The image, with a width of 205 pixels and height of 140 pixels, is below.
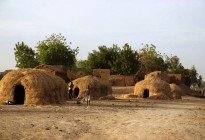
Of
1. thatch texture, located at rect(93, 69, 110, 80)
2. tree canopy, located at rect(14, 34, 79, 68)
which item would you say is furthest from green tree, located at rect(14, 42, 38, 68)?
thatch texture, located at rect(93, 69, 110, 80)

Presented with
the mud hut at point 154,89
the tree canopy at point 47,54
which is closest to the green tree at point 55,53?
the tree canopy at point 47,54

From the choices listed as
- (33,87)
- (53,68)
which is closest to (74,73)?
(53,68)

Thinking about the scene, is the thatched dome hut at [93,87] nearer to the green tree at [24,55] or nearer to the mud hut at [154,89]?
the mud hut at [154,89]

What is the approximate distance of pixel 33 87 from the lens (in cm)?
2450

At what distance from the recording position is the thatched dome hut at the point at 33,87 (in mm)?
24500

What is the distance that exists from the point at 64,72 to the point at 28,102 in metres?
29.7

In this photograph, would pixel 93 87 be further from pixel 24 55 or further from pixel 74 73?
pixel 24 55

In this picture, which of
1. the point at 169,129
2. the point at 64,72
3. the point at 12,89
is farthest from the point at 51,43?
the point at 169,129

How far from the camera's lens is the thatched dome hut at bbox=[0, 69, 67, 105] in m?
24.5

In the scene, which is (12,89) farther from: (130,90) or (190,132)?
(130,90)

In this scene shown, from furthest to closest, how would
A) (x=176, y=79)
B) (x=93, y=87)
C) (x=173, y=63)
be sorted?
(x=173, y=63), (x=176, y=79), (x=93, y=87)

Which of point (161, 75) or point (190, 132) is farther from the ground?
point (161, 75)

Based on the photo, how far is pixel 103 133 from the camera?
12.5m

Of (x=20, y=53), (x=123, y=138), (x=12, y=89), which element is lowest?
(x=123, y=138)
